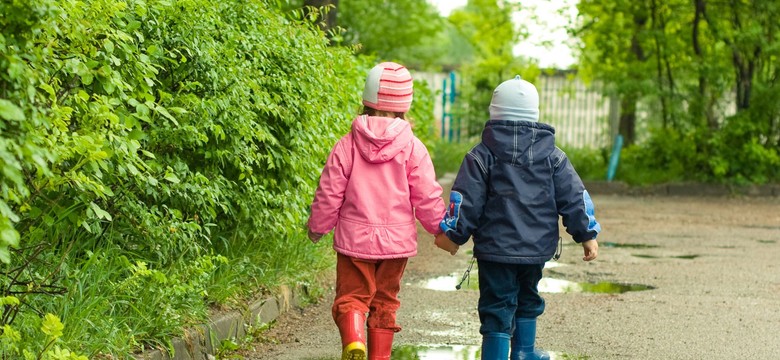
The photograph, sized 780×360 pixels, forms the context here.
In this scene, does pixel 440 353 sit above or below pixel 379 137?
below

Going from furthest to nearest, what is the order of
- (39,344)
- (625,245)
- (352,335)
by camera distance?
(625,245) → (352,335) → (39,344)

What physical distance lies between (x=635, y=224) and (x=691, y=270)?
3.98 meters

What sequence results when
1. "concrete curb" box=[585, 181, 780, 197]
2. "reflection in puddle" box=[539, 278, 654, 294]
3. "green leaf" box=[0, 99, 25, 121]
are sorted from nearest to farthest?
"green leaf" box=[0, 99, 25, 121] → "reflection in puddle" box=[539, 278, 654, 294] → "concrete curb" box=[585, 181, 780, 197]

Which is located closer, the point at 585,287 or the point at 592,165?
the point at 585,287

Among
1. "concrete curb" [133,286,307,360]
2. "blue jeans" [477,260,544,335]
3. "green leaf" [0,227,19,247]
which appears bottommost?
"concrete curb" [133,286,307,360]

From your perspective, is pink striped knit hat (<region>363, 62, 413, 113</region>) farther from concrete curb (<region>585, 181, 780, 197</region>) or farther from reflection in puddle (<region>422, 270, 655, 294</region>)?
concrete curb (<region>585, 181, 780, 197</region>)

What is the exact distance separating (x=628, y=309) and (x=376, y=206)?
9.79 ft

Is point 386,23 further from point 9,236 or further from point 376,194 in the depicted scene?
point 9,236

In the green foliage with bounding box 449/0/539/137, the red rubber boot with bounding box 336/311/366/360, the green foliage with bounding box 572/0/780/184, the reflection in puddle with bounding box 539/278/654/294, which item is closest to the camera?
the red rubber boot with bounding box 336/311/366/360

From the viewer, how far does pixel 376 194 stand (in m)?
5.48

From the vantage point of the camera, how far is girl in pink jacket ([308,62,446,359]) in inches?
215

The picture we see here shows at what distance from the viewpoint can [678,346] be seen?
6.54m

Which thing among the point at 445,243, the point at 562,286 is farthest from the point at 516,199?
the point at 562,286

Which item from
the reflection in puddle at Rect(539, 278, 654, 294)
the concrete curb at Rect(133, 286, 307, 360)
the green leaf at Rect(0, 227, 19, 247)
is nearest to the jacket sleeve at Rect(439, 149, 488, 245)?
the concrete curb at Rect(133, 286, 307, 360)
